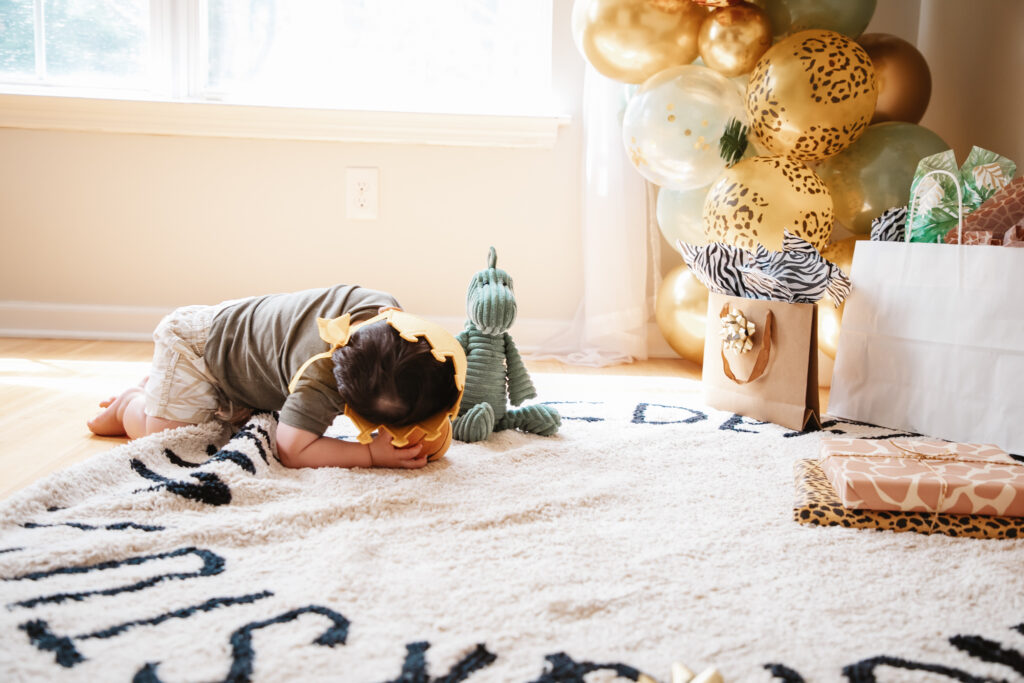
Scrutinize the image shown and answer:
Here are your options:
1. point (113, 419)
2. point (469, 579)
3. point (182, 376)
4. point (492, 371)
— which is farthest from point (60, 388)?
point (469, 579)

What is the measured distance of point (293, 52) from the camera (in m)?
2.25

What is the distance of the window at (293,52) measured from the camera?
7.22ft

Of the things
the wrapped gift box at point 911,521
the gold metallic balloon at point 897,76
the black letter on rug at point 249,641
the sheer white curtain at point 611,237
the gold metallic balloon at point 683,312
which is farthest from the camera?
the sheer white curtain at point 611,237

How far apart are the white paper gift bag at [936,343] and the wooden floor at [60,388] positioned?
0.55 m

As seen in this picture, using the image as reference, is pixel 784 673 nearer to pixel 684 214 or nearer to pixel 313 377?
pixel 313 377

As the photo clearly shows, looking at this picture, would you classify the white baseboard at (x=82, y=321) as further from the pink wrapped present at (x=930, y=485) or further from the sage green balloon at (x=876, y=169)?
the pink wrapped present at (x=930, y=485)

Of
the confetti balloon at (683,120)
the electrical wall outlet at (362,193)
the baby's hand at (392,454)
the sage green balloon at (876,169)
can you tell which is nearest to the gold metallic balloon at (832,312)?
the sage green balloon at (876,169)

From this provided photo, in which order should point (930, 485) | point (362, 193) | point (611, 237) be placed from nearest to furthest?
1. point (930, 485)
2. point (611, 237)
3. point (362, 193)

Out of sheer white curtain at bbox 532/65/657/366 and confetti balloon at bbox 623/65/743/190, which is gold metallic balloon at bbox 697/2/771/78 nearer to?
confetti balloon at bbox 623/65/743/190

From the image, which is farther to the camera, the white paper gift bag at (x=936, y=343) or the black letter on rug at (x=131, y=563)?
the white paper gift bag at (x=936, y=343)

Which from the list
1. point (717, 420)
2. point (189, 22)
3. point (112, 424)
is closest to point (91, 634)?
point (112, 424)

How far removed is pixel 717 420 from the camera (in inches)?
60.4

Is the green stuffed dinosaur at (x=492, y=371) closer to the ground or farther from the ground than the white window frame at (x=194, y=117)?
closer to the ground

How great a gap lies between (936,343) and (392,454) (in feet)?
3.06
